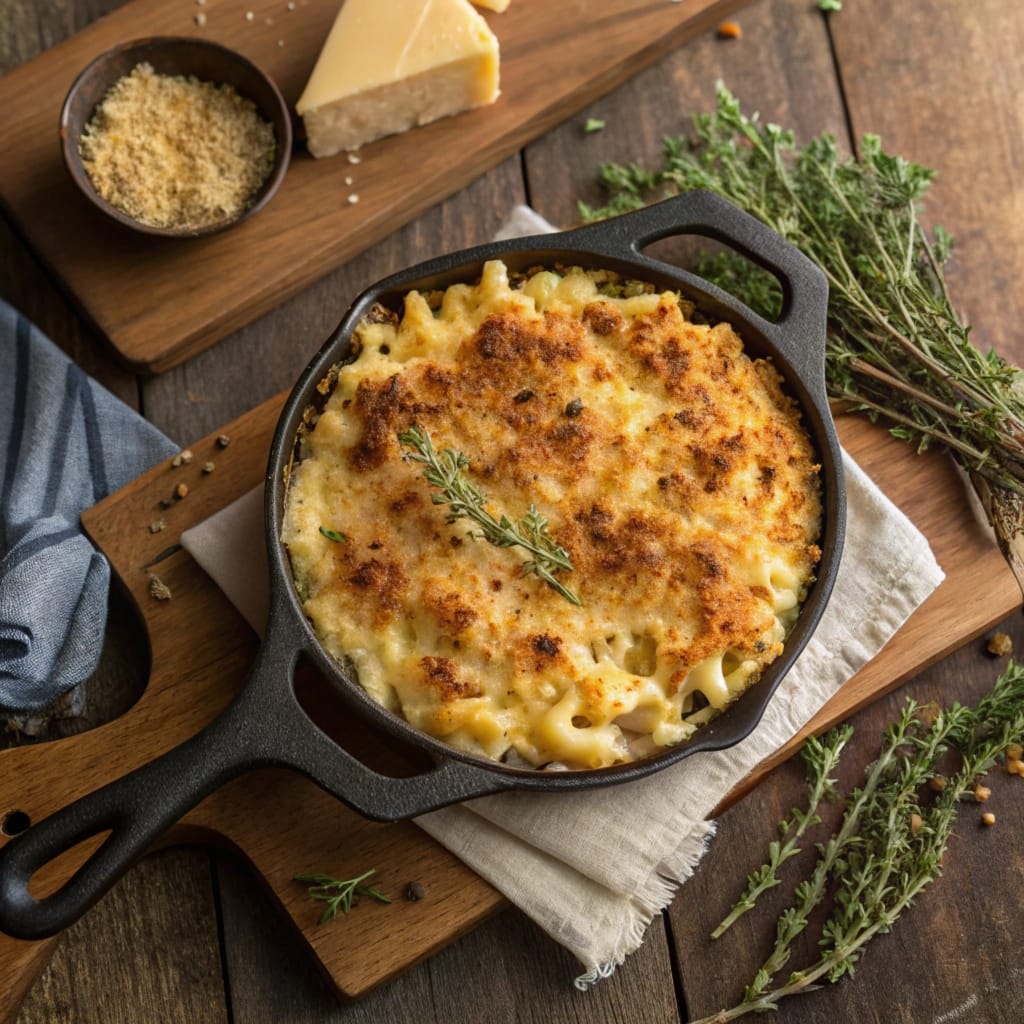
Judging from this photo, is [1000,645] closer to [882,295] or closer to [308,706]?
[882,295]

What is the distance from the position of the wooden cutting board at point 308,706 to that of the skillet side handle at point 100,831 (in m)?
0.36

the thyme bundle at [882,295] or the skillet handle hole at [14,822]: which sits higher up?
the skillet handle hole at [14,822]

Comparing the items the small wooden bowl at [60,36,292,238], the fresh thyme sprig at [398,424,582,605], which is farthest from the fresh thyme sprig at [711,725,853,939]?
the small wooden bowl at [60,36,292,238]

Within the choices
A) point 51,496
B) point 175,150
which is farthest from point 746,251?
point 51,496

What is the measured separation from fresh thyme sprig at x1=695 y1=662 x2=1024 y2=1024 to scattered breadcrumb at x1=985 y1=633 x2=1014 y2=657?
0.08m

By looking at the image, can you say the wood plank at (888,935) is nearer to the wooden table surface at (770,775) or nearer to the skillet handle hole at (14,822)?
the wooden table surface at (770,775)

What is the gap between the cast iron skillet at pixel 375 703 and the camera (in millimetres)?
2104

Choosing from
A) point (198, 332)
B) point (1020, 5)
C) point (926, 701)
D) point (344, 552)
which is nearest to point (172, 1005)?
point (344, 552)

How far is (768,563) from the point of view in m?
2.38

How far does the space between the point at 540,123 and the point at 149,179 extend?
1.01 metres

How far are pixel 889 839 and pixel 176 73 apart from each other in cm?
248

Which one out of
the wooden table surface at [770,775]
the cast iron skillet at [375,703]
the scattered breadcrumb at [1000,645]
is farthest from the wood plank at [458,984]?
the scattered breadcrumb at [1000,645]

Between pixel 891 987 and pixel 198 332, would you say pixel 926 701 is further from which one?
pixel 198 332

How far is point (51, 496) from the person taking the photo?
9.23 feet
